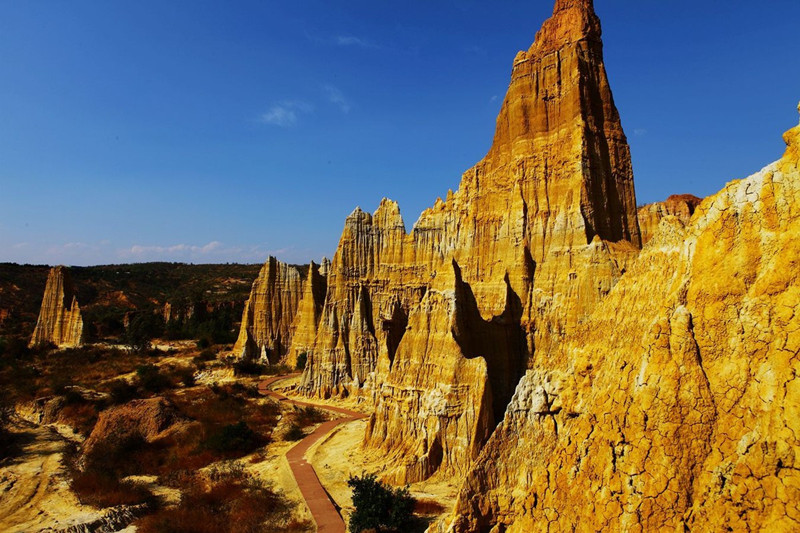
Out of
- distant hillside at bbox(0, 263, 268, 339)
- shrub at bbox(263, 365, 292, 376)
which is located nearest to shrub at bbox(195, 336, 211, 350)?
distant hillside at bbox(0, 263, 268, 339)

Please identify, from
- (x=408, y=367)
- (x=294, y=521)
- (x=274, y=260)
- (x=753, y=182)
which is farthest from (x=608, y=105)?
(x=274, y=260)

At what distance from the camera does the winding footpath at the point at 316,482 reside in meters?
17.5

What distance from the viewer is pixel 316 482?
21.5 meters

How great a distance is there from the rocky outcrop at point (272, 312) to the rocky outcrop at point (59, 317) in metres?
23.5

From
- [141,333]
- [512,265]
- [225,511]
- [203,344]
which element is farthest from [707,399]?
[141,333]

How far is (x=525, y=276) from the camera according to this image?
29.3m

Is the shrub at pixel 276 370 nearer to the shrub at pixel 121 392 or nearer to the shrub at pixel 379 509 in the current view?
the shrub at pixel 121 392

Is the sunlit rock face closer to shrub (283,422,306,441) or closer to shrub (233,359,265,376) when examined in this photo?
shrub (283,422,306,441)

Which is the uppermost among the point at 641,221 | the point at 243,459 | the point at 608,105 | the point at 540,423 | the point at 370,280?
the point at 608,105

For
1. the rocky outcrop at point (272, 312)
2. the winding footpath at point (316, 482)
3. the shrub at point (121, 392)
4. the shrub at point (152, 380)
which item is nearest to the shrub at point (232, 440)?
the winding footpath at point (316, 482)

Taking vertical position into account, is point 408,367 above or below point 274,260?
below

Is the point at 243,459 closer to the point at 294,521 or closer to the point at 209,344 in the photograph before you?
the point at 294,521

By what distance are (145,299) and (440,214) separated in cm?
8668

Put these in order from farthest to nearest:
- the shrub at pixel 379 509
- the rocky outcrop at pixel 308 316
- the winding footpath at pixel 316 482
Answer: the rocky outcrop at pixel 308 316 < the winding footpath at pixel 316 482 < the shrub at pixel 379 509
